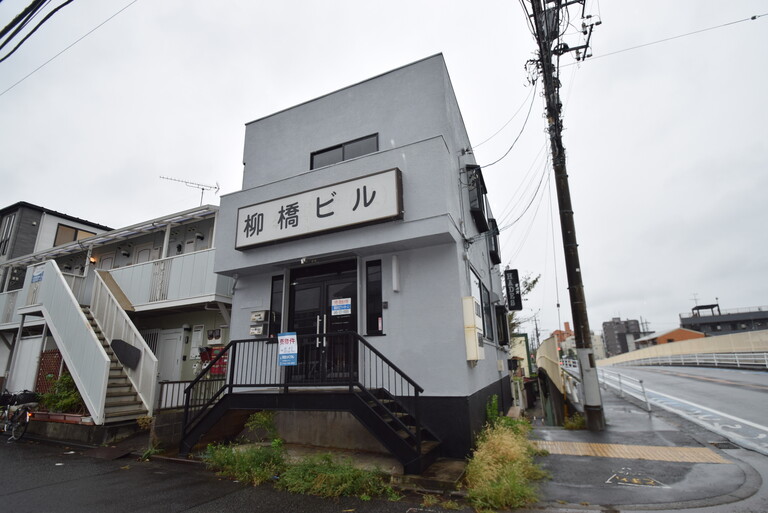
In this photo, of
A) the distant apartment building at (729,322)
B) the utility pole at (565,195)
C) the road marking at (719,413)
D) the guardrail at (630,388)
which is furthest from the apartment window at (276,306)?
the distant apartment building at (729,322)

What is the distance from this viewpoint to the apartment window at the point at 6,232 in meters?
18.5

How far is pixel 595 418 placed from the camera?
830cm

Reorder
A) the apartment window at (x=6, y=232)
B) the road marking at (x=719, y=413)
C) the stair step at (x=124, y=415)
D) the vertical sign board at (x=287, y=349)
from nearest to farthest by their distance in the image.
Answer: the vertical sign board at (x=287, y=349)
the road marking at (x=719, y=413)
the stair step at (x=124, y=415)
the apartment window at (x=6, y=232)

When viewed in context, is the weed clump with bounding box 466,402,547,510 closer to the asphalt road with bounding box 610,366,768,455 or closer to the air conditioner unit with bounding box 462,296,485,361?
the air conditioner unit with bounding box 462,296,485,361

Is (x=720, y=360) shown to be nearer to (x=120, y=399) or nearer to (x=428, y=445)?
(x=428, y=445)

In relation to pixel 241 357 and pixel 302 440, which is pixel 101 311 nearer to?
pixel 241 357

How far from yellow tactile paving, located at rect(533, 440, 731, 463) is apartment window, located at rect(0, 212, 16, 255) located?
82.3ft

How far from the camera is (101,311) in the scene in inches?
442

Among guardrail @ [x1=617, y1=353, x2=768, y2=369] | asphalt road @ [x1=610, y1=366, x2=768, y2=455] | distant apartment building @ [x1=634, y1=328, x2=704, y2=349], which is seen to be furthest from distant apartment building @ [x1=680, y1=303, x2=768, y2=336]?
asphalt road @ [x1=610, y1=366, x2=768, y2=455]

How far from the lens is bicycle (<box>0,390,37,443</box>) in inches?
378

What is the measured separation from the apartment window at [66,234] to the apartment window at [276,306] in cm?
1675

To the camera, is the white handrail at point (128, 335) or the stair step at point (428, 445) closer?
the stair step at point (428, 445)

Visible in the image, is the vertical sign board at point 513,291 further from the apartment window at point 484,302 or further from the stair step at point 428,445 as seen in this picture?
the stair step at point 428,445

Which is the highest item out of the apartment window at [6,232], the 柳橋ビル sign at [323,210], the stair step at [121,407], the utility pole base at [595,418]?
A: the apartment window at [6,232]
